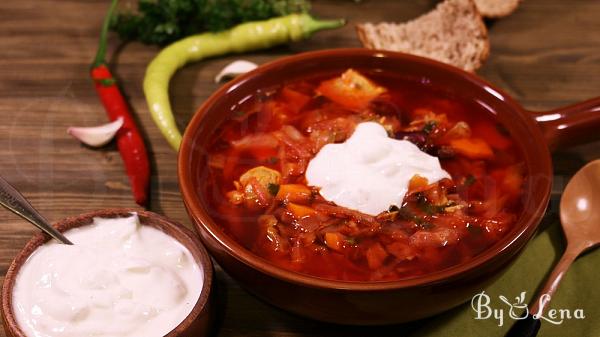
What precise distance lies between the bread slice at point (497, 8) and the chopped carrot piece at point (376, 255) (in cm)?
212

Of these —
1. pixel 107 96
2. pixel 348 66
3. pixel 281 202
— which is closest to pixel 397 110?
pixel 348 66

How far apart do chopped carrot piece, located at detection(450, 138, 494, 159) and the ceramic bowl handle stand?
8.0 inches

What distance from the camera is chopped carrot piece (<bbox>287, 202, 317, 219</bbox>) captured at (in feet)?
6.70

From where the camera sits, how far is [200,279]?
6.43ft

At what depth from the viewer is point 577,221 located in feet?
7.56

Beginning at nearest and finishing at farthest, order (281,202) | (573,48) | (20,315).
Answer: (20,315) → (281,202) → (573,48)

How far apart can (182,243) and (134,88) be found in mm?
1381

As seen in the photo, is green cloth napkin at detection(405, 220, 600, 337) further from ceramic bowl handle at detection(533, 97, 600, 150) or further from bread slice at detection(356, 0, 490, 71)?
bread slice at detection(356, 0, 490, 71)

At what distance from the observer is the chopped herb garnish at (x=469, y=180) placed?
7.18 feet

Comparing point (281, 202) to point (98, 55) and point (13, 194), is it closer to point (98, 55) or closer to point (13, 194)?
point (13, 194)

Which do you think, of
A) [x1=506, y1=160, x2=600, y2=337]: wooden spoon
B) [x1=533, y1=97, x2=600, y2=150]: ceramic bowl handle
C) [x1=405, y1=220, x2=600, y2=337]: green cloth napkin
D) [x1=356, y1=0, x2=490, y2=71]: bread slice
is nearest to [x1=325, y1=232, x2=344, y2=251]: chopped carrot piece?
[x1=405, y1=220, x2=600, y2=337]: green cloth napkin

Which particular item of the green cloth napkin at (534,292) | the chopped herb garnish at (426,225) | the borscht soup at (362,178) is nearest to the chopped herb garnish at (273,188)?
the borscht soup at (362,178)

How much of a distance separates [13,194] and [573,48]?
2.85m

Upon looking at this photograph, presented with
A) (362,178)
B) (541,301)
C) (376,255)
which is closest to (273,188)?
(362,178)
